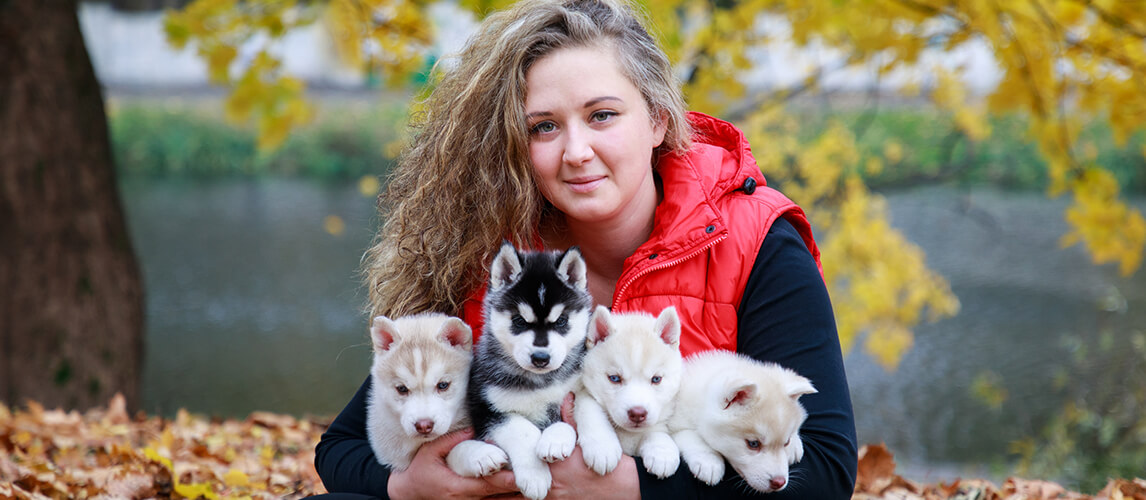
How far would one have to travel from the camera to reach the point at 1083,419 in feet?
24.8

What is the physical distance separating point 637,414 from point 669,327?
27cm

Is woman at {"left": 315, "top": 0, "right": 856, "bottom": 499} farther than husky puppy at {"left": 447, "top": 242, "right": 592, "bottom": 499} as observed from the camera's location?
Yes

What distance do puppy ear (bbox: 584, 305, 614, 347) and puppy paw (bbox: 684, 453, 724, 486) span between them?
0.40 meters

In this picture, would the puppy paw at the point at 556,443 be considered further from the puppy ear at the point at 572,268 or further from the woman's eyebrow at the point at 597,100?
the woman's eyebrow at the point at 597,100

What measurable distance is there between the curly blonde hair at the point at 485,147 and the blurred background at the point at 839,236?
2387 millimetres

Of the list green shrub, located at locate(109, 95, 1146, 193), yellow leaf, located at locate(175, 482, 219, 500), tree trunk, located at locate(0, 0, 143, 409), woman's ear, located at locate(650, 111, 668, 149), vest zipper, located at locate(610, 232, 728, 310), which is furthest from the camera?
green shrub, located at locate(109, 95, 1146, 193)

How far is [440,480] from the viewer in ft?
7.86

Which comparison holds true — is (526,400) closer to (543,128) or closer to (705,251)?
(705,251)

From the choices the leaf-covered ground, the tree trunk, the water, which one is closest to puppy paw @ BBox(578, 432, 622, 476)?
the leaf-covered ground

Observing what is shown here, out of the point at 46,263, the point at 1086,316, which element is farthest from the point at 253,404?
the point at 1086,316

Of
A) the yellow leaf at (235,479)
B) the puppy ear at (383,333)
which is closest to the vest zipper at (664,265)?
the puppy ear at (383,333)

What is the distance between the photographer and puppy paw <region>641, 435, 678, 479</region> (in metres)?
2.25

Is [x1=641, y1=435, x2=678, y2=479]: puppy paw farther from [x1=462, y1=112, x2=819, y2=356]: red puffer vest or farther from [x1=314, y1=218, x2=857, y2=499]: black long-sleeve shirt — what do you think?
[x1=462, y1=112, x2=819, y2=356]: red puffer vest

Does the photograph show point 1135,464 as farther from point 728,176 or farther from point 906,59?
point 728,176
